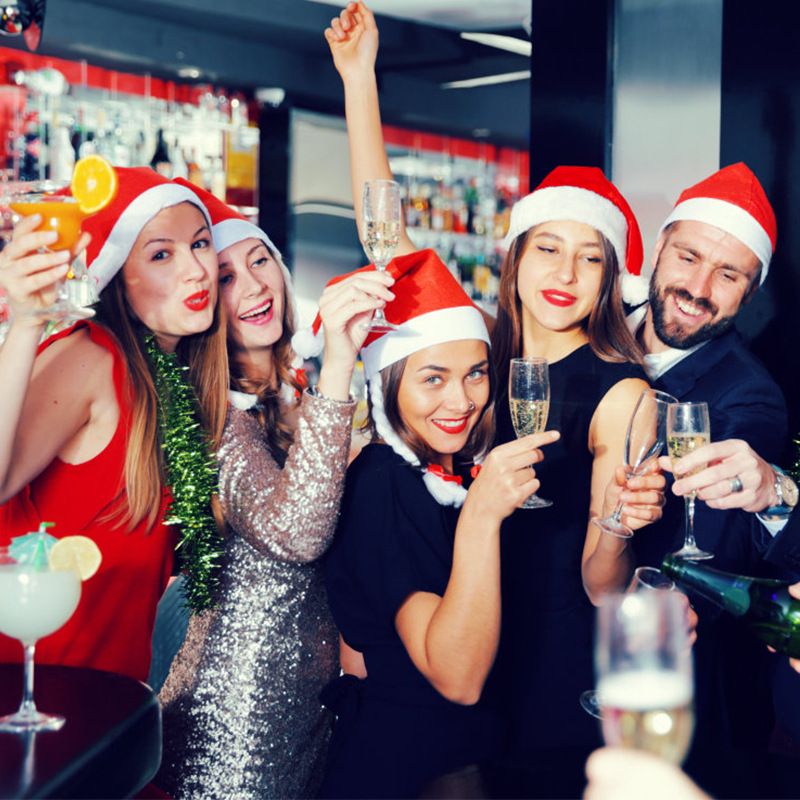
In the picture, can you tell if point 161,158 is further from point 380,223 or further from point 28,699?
point 28,699

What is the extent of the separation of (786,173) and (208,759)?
210 cm

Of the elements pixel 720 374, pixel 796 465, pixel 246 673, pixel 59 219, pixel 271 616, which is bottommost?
pixel 246 673

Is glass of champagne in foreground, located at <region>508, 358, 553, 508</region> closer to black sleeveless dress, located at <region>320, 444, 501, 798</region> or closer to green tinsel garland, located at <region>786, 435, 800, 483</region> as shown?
black sleeveless dress, located at <region>320, 444, 501, 798</region>

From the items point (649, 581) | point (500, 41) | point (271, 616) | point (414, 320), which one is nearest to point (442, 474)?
point (414, 320)

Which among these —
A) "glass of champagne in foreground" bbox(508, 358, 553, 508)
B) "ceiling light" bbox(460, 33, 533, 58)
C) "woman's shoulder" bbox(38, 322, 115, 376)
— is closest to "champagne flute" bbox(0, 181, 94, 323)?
"woman's shoulder" bbox(38, 322, 115, 376)

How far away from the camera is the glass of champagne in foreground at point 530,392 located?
204 cm

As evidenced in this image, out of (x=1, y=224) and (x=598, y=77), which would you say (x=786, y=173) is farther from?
(x=1, y=224)

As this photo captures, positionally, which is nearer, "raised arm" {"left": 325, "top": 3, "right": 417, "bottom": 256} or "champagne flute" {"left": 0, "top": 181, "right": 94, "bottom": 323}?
"champagne flute" {"left": 0, "top": 181, "right": 94, "bottom": 323}

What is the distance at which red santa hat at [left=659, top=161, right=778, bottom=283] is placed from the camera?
265 centimetres

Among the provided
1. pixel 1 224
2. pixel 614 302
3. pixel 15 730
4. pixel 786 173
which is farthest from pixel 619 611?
pixel 1 224

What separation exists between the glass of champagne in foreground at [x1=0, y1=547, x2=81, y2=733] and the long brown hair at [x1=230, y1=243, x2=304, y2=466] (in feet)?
2.54

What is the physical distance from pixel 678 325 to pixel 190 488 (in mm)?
1243

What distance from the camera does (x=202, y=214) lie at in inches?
92.3

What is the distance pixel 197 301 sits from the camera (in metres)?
2.19
